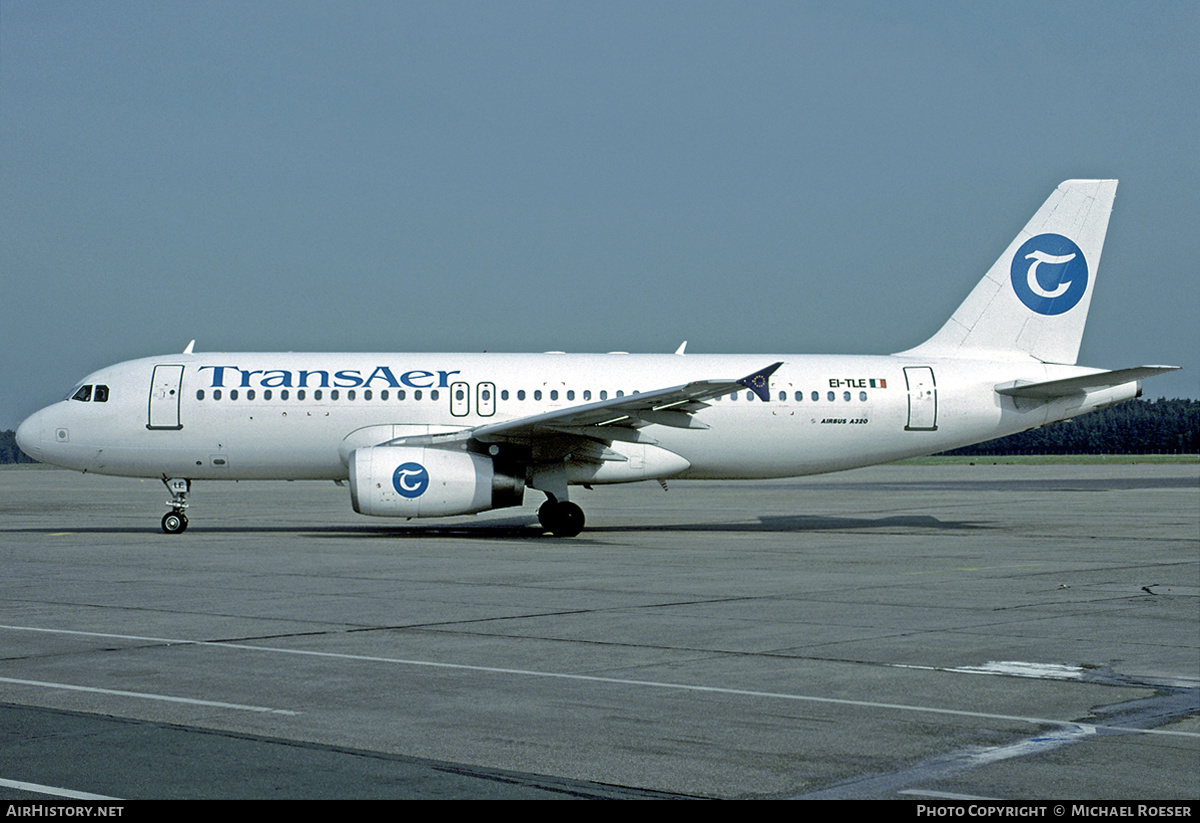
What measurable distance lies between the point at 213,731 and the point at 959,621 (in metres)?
8.02

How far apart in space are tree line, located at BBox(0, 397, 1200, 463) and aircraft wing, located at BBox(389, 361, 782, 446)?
9976cm

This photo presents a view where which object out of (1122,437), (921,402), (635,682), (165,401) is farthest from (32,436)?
(1122,437)

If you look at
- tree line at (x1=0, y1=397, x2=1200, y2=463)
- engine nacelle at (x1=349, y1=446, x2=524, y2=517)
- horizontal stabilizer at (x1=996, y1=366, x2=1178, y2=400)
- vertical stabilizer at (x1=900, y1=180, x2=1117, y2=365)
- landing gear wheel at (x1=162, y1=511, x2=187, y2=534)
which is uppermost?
tree line at (x1=0, y1=397, x2=1200, y2=463)

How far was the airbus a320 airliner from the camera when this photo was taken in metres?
25.2

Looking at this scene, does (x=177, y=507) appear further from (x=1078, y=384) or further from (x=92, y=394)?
(x=1078, y=384)

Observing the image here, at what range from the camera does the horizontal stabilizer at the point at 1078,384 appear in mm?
25538

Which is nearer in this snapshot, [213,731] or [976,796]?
[976,796]

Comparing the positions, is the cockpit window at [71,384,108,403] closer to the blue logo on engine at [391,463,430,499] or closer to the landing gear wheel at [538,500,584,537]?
the blue logo on engine at [391,463,430,499]

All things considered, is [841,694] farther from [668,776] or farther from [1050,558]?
[1050,558]

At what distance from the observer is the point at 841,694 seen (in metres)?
9.29

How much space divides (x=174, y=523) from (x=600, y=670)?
17996 millimetres

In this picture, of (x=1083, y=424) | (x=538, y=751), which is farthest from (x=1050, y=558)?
(x=1083, y=424)

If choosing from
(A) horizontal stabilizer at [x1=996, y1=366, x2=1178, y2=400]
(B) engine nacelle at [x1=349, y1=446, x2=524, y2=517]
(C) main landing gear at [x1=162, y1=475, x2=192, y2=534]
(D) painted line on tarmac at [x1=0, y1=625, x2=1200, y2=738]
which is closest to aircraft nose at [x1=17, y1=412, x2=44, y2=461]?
(C) main landing gear at [x1=162, y1=475, x2=192, y2=534]

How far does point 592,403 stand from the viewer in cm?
2453
